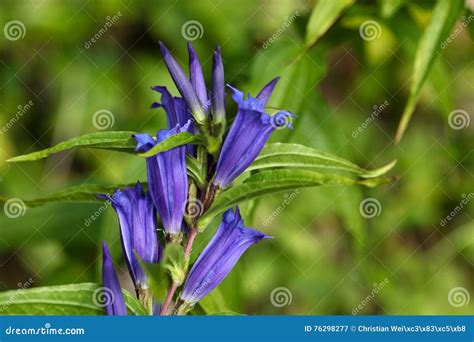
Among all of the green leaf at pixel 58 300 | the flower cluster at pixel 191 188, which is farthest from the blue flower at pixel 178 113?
the green leaf at pixel 58 300

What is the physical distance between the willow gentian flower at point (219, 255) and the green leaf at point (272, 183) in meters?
0.07

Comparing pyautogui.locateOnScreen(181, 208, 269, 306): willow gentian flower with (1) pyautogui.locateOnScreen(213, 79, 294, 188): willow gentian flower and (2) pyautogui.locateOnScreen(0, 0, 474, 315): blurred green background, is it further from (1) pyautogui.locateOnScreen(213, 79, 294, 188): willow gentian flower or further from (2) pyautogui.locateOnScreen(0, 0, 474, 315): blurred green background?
(2) pyautogui.locateOnScreen(0, 0, 474, 315): blurred green background

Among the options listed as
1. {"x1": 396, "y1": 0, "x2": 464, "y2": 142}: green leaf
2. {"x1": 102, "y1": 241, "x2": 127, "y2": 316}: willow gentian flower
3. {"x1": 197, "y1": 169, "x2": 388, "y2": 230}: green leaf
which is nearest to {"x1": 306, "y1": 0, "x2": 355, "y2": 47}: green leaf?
{"x1": 396, "y1": 0, "x2": 464, "y2": 142}: green leaf

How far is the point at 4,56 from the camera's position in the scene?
1.98 meters

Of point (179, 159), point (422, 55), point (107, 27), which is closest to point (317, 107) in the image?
point (422, 55)

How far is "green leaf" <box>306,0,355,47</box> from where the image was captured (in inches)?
46.0

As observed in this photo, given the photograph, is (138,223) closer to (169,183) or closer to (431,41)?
(169,183)

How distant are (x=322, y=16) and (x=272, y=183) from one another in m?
0.52

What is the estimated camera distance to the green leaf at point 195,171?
82cm

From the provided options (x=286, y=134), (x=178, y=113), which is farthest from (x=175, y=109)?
(x=286, y=134)

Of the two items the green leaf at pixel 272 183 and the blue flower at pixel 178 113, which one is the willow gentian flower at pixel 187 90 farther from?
the green leaf at pixel 272 183

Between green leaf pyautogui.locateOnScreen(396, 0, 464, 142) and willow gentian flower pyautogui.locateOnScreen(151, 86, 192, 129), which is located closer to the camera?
willow gentian flower pyautogui.locateOnScreen(151, 86, 192, 129)

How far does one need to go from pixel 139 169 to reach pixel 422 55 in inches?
A: 23.0

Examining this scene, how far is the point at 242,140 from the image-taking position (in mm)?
813
